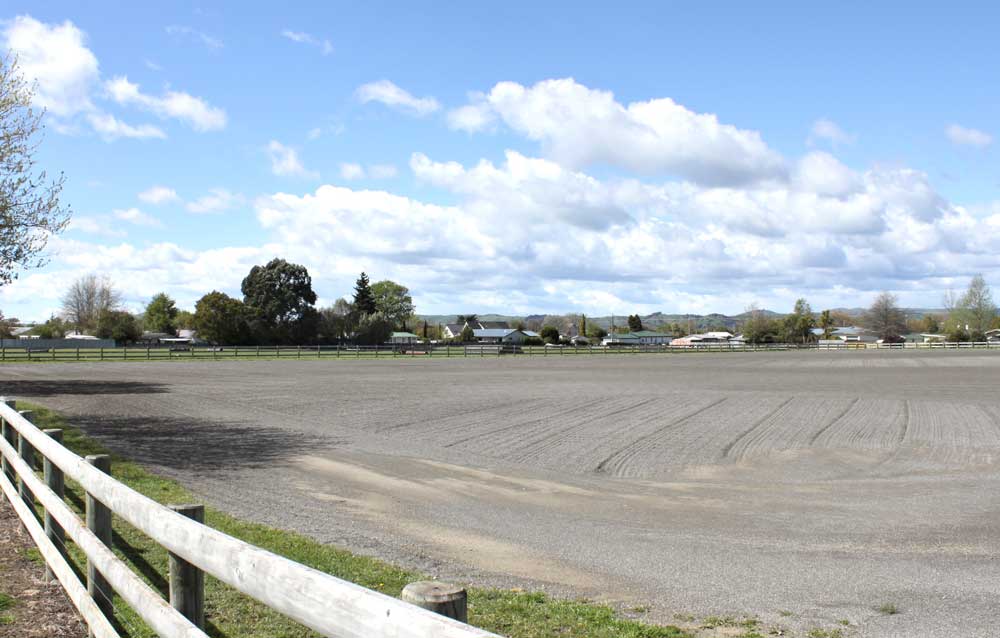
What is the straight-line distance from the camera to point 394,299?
159750 mm

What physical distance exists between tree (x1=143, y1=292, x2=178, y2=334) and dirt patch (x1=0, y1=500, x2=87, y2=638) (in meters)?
148

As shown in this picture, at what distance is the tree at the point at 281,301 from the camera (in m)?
99.2

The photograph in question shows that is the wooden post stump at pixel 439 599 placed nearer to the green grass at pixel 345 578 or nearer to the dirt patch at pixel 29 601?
the green grass at pixel 345 578

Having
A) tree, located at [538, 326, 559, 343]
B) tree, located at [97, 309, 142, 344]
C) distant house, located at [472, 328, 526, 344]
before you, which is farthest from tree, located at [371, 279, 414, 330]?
tree, located at [97, 309, 142, 344]

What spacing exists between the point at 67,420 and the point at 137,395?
890 cm

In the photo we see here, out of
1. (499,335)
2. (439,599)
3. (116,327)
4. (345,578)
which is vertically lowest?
(345,578)

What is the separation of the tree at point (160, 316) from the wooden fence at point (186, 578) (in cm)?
15000

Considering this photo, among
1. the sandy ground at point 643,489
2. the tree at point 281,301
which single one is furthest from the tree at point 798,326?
the sandy ground at point 643,489

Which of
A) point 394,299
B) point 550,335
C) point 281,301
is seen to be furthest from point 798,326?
point 281,301

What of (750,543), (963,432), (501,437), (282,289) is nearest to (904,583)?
(750,543)

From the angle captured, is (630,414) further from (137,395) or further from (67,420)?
(137,395)

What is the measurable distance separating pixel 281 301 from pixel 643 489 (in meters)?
93.3

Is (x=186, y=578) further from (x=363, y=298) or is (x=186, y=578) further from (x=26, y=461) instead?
(x=363, y=298)

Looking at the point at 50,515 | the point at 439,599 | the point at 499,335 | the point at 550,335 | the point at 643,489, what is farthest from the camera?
the point at 499,335
